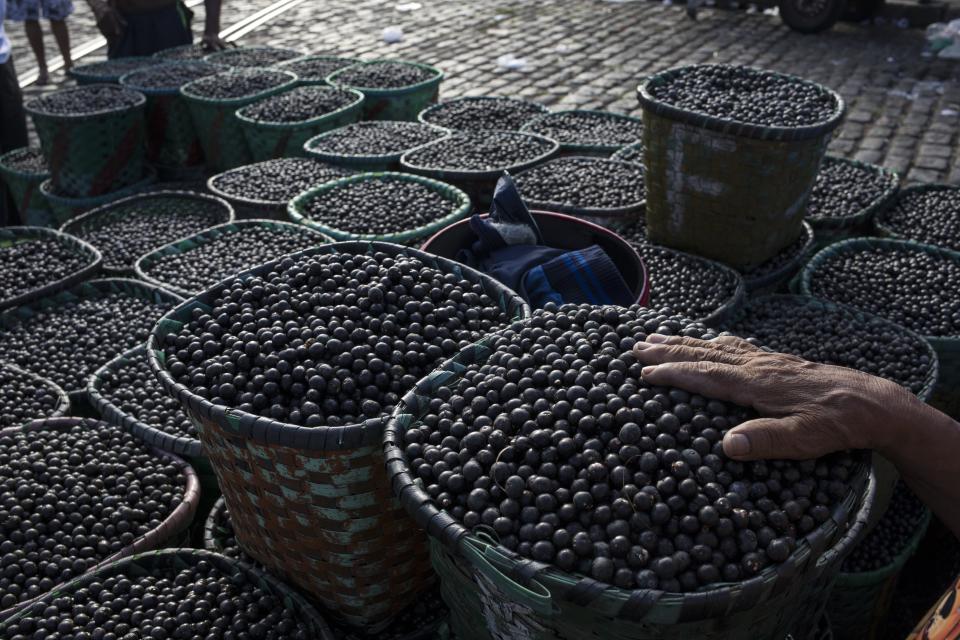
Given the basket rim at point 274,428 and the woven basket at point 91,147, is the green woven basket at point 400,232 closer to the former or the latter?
the basket rim at point 274,428

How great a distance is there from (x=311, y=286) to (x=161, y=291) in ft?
7.38

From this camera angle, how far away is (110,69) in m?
7.99

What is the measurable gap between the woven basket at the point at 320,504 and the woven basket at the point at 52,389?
140 cm

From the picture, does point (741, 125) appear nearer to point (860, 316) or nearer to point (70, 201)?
point (860, 316)

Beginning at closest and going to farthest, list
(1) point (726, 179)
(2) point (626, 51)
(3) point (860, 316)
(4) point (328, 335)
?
1. (4) point (328, 335)
2. (3) point (860, 316)
3. (1) point (726, 179)
4. (2) point (626, 51)

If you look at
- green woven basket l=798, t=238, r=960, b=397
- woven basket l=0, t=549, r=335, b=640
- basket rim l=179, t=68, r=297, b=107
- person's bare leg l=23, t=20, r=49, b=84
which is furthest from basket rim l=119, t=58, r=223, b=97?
green woven basket l=798, t=238, r=960, b=397

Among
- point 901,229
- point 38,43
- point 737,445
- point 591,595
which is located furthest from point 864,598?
point 38,43

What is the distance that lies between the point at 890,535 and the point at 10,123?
24.9ft

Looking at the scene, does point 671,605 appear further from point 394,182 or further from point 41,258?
point 41,258

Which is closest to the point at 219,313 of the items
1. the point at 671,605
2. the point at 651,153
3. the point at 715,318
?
the point at 671,605

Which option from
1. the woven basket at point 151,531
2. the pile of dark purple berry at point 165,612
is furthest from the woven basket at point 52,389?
the pile of dark purple berry at point 165,612

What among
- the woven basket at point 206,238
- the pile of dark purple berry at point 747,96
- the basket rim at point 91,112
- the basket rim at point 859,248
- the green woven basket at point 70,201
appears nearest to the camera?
the pile of dark purple berry at point 747,96

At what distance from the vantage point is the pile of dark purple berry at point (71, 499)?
9.12 feet

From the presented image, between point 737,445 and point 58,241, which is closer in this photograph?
point 737,445
